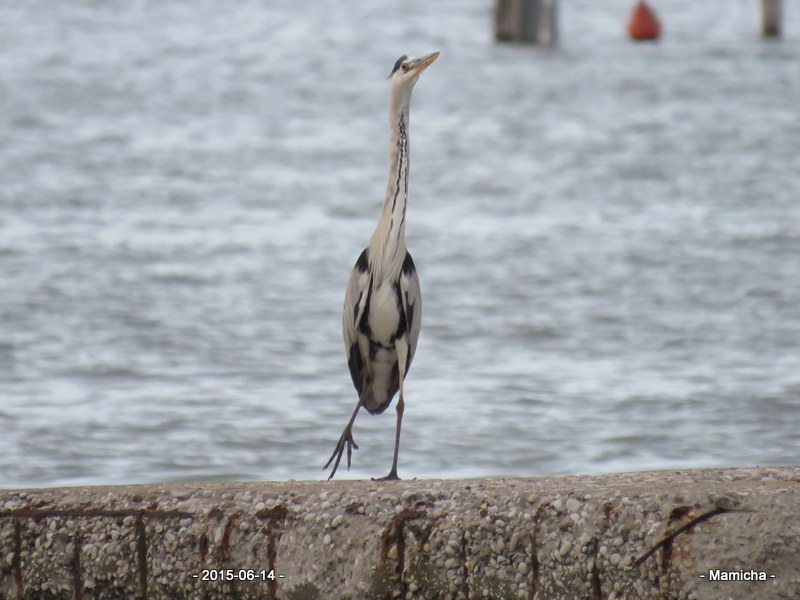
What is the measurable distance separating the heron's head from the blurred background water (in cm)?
284

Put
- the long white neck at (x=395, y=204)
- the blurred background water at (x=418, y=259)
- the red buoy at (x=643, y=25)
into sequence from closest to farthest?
the long white neck at (x=395, y=204) → the blurred background water at (x=418, y=259) → the red buoy at (x=643, y=25)

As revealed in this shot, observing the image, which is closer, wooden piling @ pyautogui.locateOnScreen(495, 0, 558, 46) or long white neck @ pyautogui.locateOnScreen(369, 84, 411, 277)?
long white neck @ pyautogui.locateOnScreen(369, 84, 411, 277)

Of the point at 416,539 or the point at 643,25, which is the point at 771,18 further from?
the point at 416,539

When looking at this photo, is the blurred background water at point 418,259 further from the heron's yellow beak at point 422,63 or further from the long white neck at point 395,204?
the heron's yellow beak at point 422,63

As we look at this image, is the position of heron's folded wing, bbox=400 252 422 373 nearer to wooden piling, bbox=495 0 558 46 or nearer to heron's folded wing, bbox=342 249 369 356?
heron's folded wing, bbox=342 249 369 356

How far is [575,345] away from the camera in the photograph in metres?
10.9

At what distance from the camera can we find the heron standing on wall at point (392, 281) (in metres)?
5.46

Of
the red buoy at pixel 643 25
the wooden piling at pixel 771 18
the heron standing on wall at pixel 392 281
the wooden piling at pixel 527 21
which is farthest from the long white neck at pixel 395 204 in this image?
the red buoy at pixel 643 25

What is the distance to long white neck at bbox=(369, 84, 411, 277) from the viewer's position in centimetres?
544

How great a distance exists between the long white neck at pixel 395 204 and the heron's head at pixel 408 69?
35mm

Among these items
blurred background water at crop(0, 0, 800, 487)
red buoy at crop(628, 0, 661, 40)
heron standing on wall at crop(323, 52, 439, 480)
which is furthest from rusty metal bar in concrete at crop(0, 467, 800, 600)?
red buoy at crop(628, 0, 661, 40)

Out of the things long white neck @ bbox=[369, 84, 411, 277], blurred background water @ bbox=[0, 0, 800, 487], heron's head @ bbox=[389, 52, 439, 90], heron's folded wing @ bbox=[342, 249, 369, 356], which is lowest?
blurred background water @ bbox=[0, 0, 800, 487]

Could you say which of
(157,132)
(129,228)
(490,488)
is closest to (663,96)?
(157,132)

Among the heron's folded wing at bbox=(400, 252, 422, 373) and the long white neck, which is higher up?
the long white neck
